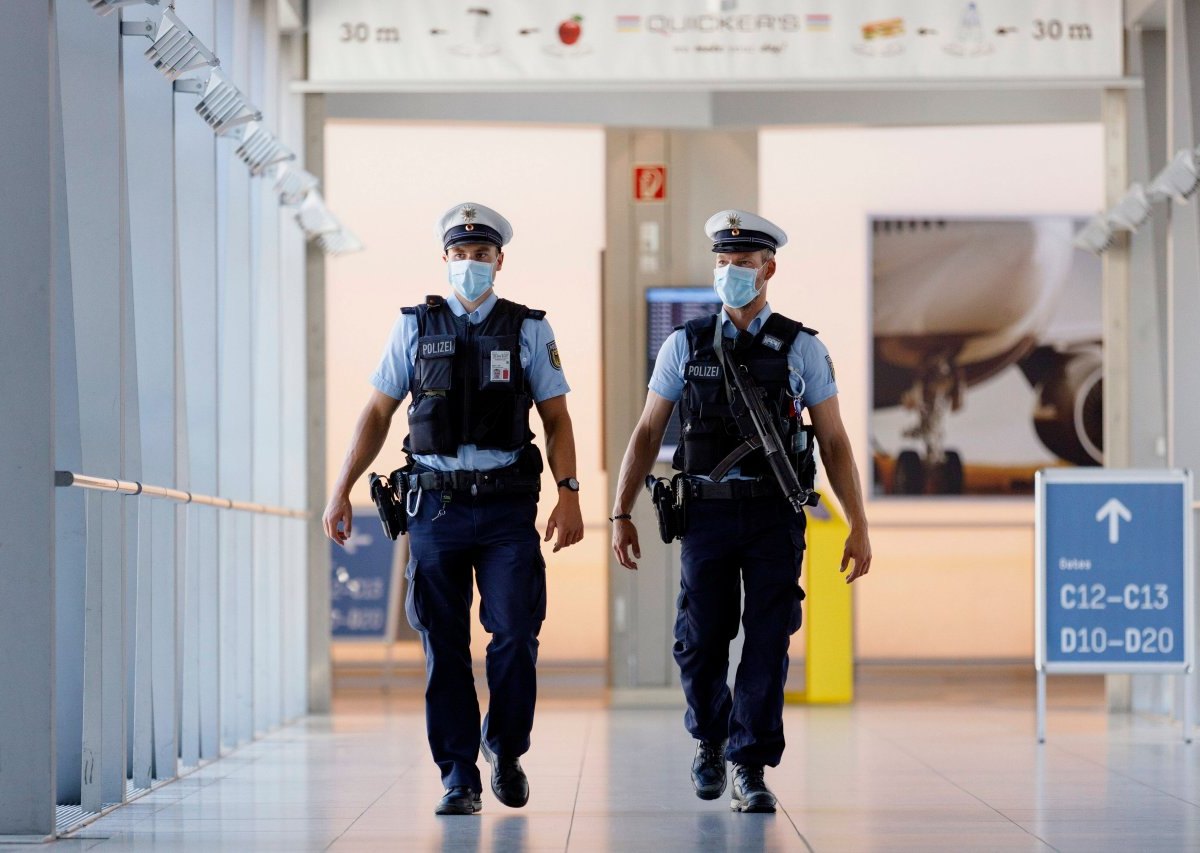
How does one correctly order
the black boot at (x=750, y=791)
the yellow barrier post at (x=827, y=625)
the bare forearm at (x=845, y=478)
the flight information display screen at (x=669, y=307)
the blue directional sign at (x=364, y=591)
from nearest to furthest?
the black boot at (x=750, y=791), the bare forearm at (x=845, y=478), the flight information display screen at (x=669, y=307), the yellow barrier post at (x=827, y=625), the blue directional sign at (x=364, y=591)

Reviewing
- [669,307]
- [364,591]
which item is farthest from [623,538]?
[364,591]

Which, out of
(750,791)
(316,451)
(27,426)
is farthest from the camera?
(316,451)

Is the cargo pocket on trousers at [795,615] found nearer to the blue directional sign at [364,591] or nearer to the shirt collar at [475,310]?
the shirt collar at [475,310]

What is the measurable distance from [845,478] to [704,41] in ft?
12.8

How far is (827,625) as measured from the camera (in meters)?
9.52

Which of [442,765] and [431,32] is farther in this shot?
[431,32]

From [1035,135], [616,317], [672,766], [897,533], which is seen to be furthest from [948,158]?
[672,766]

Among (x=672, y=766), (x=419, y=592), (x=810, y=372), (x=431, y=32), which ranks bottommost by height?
(x=672, y=766)

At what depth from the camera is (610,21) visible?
8398 millimetres

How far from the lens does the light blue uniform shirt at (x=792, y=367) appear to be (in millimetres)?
4992

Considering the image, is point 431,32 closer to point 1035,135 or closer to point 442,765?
point 442,765

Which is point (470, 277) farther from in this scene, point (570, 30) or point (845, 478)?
point (570, 30)

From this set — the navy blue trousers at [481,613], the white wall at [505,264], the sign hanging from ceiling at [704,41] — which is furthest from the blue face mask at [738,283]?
the white wall at [505,264]

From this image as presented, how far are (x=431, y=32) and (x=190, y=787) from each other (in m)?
4.05
